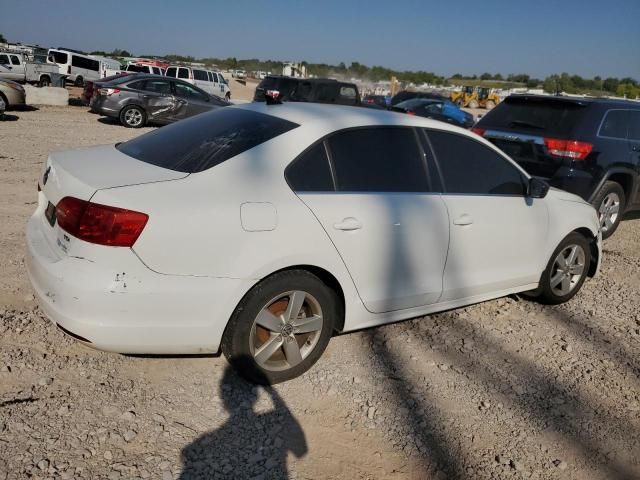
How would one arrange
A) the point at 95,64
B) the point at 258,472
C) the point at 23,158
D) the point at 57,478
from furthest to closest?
1. the point at 95,64
2. the point at 23,158
3. the point at 258,472
4. the point at 57,478

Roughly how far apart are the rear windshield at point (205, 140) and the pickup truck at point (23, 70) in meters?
24.9

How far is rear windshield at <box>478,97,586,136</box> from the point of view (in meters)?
6.69

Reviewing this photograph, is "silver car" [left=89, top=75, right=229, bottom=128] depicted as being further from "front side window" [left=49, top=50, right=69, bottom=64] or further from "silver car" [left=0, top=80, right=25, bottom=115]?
"front side window" [left=49, top=50, right=69, bottom=64]

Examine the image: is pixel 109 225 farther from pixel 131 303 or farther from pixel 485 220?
pixel 485 220

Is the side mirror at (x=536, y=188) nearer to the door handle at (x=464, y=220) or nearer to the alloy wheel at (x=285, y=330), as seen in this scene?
the door handle at (x=464, y=220)

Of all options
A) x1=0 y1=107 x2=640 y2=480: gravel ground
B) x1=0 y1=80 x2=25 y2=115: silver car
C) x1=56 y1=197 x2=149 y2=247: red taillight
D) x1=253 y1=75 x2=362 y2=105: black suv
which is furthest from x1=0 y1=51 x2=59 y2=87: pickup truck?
x1=56 y1=197 x2=149 y2=247: red taillight

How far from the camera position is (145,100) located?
1536 cm

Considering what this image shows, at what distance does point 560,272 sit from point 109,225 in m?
3.77

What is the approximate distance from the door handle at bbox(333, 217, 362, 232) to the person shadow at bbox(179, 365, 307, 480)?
1.03 metres

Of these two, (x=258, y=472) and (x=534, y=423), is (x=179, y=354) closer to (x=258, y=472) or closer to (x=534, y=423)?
(x=258, y=472)

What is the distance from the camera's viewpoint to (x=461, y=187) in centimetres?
392

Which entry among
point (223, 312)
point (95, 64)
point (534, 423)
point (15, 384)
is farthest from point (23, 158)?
point (95, 64)

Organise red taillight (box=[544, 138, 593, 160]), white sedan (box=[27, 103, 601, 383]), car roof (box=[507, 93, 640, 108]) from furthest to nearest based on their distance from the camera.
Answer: car roof (box=[507, 93, 640, 108]), red taillight (box=[544, 138, 593, 160]), white sedan (box=[27, 103, 601, 383])

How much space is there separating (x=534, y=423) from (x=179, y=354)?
204cm
